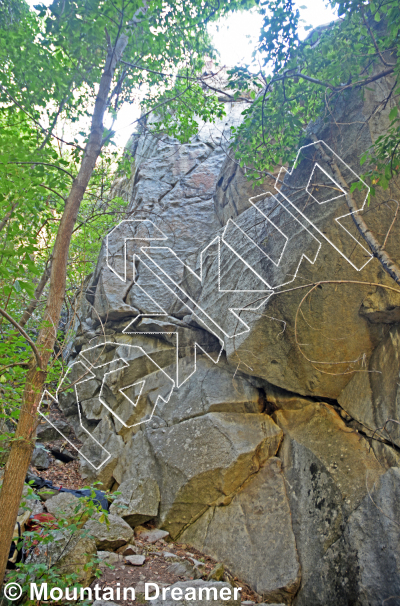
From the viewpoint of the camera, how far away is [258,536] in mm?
5957

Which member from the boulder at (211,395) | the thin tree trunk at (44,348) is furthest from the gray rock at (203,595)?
the boulder at (211,395)

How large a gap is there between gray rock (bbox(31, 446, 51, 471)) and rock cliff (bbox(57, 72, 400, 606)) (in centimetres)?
99

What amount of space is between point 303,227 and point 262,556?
5416 mm

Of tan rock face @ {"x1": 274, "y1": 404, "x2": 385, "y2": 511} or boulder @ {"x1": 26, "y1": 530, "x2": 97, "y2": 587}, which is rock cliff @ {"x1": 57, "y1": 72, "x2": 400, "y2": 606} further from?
boulder @ {"x1": 26, "y1": 530, "x2": 97, "y2": 587}

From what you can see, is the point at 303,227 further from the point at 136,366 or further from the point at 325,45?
the point at 136,366

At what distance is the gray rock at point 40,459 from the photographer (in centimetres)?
920

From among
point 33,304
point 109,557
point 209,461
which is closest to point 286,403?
point 209,461

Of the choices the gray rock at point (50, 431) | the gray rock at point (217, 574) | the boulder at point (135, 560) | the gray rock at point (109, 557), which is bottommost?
the gray rock at point (217, 574)

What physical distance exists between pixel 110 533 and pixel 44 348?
13.1 ft

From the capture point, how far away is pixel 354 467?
5.76 meters

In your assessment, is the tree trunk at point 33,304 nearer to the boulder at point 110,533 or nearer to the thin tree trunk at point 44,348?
the thin tree trunk at point 44,348

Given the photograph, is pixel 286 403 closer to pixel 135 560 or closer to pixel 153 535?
pixel 153 535

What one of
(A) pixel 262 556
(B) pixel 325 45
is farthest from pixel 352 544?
(B) pixel 325 45

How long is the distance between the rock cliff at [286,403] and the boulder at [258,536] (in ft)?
0.07
